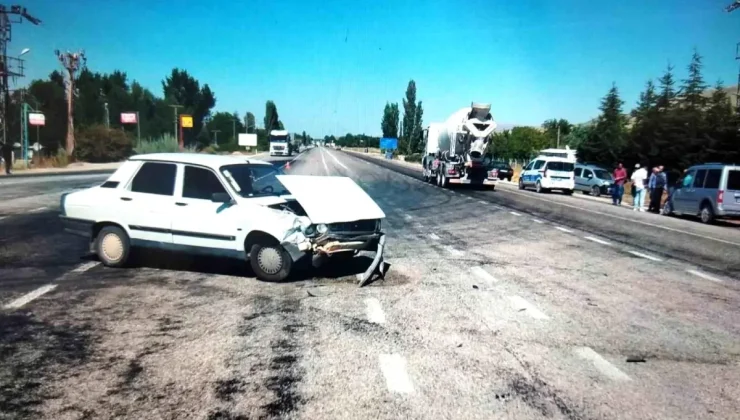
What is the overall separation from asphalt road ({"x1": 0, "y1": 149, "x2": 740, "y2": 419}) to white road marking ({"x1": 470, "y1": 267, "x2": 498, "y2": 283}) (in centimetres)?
3

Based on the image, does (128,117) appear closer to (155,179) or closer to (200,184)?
(155,179)

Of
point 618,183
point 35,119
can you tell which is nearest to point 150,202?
point 618,183

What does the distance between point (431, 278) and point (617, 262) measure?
4.28 m

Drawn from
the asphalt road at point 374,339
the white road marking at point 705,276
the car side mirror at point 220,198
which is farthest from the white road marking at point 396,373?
the white road marking at point 705,276

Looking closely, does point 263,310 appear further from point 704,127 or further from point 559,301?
point 704,127

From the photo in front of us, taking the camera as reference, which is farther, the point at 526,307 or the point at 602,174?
the point at 602,174

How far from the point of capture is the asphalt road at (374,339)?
470 cm

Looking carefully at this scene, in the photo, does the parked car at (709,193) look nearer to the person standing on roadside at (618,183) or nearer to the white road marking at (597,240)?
the person standing on roadside at (618,183)

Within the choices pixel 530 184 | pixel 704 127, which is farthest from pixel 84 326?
pixel 704 127

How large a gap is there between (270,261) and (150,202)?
1980 mm

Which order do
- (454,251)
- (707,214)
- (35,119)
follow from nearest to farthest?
1. (454,251)
2. (707,214)
3. (35,119)

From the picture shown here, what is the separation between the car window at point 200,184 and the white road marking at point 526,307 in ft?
13.8

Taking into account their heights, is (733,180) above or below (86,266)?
above

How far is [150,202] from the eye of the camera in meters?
9.20
